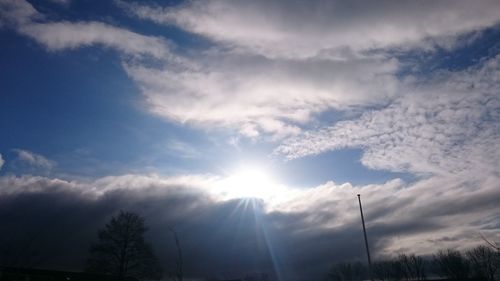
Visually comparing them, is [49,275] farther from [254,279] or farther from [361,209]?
[254,279]

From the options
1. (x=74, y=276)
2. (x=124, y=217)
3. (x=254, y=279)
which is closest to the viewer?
(x=74, y=276)

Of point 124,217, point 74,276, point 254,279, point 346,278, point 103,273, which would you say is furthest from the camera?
point 254,279

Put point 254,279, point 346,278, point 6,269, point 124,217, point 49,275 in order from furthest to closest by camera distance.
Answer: point 254,279
point 346,278
point 124,217
point 49,275
point 6,269

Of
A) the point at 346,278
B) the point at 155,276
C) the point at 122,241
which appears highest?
the point at 122,241

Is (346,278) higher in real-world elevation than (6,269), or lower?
lower

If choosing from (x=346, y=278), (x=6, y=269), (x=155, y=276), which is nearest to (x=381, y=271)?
(x=346, y=278)

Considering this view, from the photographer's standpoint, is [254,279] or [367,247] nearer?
[367,247]

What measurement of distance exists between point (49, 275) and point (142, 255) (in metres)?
14.5

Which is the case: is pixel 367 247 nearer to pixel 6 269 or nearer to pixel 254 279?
pixel 6 269

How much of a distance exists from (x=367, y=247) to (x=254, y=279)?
483ft

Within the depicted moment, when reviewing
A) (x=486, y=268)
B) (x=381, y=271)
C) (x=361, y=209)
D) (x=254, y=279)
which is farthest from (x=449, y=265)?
(x=361, y=209)

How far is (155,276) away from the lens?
6109 centimetres

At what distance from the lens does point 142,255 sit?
6153 centimetres

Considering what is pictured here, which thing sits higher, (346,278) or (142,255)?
(142,255)
